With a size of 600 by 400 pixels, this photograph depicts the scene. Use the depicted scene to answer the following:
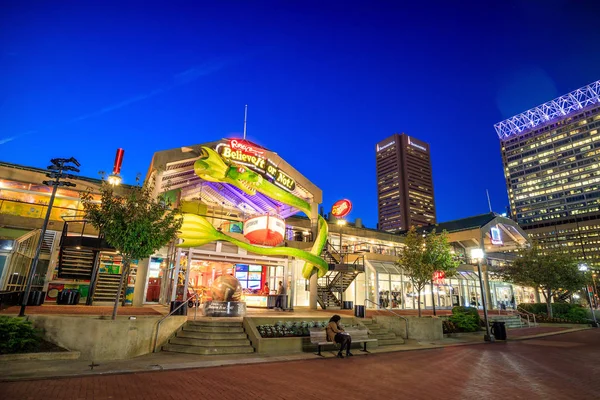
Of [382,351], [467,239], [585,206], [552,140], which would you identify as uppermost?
[552,140]

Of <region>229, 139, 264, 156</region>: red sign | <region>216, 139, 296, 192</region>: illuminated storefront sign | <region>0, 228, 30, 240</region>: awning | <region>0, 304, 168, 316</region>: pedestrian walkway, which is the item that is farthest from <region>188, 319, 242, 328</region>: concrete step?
<region>0, 228, 30, 240</region>: awning

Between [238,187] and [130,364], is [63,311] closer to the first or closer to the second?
[130,364]

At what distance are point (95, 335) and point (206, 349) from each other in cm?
353

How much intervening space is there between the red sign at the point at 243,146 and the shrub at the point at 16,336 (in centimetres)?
1341

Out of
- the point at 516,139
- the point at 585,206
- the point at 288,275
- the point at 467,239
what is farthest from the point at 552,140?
the point at 288,275

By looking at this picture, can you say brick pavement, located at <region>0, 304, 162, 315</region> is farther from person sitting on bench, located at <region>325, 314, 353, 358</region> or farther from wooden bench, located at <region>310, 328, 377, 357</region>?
→ person sitting on bench, located at <region>325, 314, 353, 358</region>

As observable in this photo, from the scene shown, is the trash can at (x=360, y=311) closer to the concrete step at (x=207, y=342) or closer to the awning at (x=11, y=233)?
the concrete step at (x=207, y=342)

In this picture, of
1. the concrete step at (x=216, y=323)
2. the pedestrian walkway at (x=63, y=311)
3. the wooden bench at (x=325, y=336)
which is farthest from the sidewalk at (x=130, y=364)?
the pedestrian walkway at (x=63, y=311)

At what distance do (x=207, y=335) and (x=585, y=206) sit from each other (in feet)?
640

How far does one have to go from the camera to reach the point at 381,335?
50.9 ft

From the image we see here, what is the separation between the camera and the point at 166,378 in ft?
26.8

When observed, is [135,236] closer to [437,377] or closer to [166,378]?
[166,378]

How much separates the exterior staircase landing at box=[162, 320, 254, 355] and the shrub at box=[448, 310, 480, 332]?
14.5 meters

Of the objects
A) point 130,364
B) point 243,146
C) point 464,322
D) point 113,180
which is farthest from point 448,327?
point 113,180
